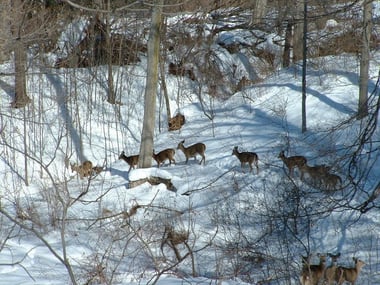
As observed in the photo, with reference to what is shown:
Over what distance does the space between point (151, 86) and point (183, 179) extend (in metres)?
2.69

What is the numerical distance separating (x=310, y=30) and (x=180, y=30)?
213 inches

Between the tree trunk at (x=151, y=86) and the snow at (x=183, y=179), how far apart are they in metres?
0.77

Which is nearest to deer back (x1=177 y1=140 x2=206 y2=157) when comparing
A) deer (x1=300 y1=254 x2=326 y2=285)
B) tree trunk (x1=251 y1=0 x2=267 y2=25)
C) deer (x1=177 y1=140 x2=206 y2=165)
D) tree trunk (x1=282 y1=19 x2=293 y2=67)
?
deer (x1=177 y1=140 x2=206 y2=165)

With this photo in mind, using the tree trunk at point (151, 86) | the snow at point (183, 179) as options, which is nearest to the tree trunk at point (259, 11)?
the snow at point (183, 179)

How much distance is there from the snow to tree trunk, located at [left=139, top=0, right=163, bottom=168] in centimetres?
77

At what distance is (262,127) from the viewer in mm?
19844

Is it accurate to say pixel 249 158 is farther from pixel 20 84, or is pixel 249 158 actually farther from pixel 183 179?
pixel 20 84

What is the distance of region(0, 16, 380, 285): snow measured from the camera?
427 inches

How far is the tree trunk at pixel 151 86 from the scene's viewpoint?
16328 mm

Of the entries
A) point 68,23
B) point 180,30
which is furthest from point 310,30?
point 68,23

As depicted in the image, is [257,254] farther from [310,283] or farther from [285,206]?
[310,283]

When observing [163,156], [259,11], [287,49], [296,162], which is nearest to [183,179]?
[163,156]

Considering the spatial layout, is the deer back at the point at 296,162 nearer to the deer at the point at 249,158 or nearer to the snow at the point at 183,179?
the snow at the point at 183,179

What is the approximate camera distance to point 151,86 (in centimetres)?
1686
